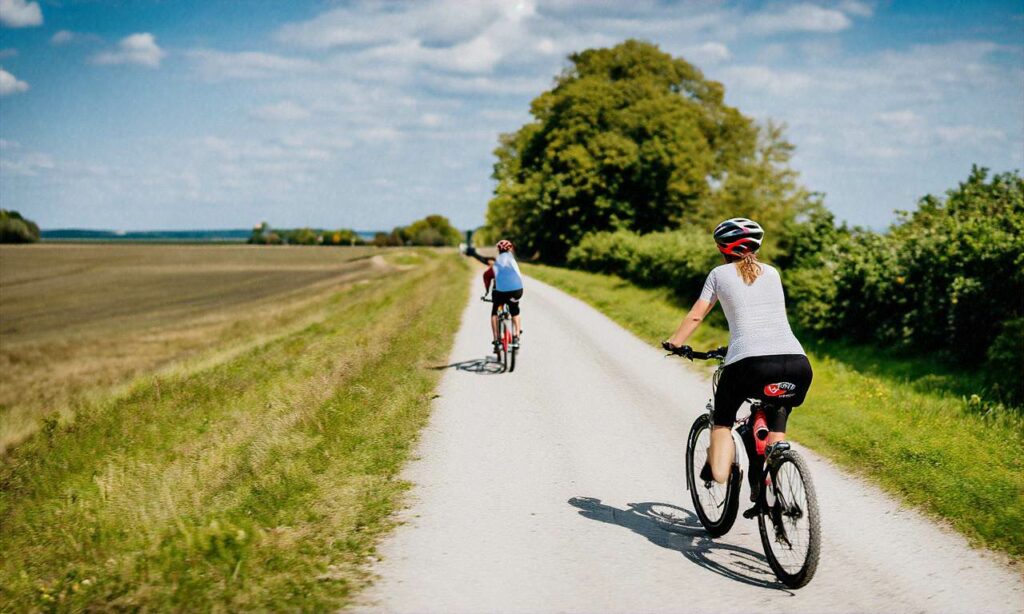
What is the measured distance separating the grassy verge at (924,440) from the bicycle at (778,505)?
170 centimetres

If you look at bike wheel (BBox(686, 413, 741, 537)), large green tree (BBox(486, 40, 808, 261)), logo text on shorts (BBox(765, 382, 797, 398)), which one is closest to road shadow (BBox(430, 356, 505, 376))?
bike wheel (BBox(686, 413, 741, 537))

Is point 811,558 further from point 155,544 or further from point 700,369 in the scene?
point 700,369

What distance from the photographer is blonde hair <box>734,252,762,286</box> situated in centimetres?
422

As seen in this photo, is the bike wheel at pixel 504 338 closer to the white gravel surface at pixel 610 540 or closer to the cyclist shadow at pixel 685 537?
the white gravel surface at pixel 610 540

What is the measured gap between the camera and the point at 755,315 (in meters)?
4.15

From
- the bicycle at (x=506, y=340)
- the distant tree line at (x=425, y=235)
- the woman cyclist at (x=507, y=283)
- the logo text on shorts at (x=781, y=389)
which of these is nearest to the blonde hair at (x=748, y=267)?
the logo text on shorts at (x=781, y=389)

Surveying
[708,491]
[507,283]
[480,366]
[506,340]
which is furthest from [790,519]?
[480,366]

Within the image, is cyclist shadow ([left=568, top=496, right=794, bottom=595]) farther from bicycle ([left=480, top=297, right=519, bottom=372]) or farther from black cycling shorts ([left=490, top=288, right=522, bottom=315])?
black cycling shorts ([left=490, top=288, right=522, bottom=315])

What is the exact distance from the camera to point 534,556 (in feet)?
15.1

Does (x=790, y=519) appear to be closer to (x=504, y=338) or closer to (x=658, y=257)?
(x=504, y=338)

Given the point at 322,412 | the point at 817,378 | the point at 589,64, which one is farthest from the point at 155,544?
the point at 589,64

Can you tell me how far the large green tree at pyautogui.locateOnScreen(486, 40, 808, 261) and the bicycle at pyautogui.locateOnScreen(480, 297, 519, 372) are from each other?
93.5 feet

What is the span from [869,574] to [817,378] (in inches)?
305

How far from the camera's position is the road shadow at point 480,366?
11.6m
